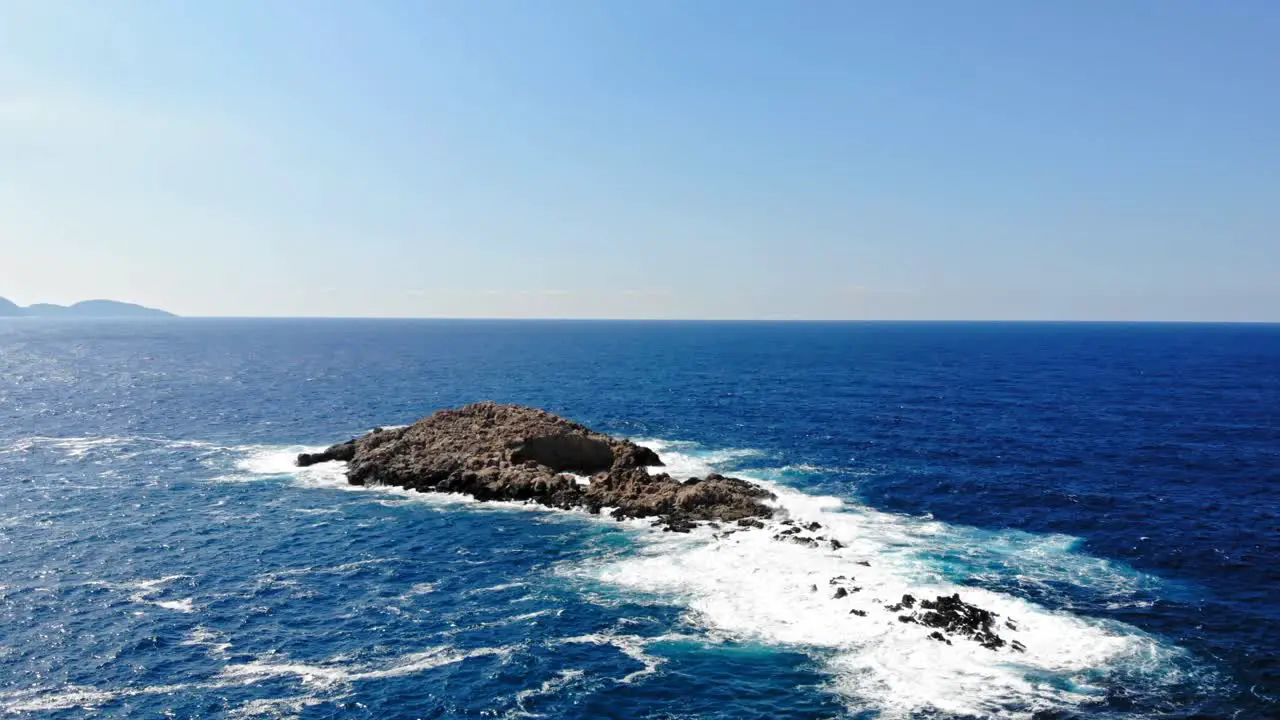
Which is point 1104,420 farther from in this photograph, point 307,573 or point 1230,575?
point 307,573

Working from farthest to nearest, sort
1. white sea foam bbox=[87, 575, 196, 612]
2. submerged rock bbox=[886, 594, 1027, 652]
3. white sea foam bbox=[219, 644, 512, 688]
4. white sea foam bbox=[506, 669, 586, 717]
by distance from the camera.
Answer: white sea foam bbox=[87, 575, 196, 612]
submerged rock bbox=[886, 594, 1027, 652]
white sea foam bbox=[219, 644, 512, 688]
white sea foam bbox=[506, 669, 586, 717]

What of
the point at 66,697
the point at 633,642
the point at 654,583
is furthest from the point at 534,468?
the point at 66,697

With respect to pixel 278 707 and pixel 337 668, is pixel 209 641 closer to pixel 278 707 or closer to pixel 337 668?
pixel 337 668

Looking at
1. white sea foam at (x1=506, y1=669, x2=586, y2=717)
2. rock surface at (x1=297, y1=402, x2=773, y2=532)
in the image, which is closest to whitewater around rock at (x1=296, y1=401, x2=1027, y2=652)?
rock surface at (x1=297, y1=402, x2=773, y2=532)

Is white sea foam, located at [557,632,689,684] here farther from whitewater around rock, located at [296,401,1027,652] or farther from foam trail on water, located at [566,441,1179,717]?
whitewater around rock, located at [296,401,1027,652]

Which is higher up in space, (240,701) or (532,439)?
(532,439)

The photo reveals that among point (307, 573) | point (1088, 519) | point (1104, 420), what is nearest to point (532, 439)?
point (307, 573)
